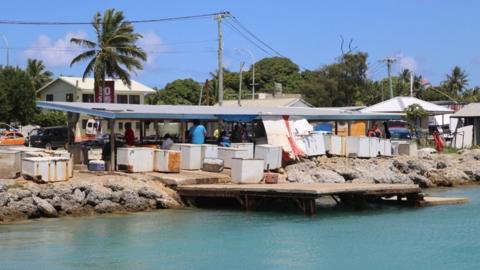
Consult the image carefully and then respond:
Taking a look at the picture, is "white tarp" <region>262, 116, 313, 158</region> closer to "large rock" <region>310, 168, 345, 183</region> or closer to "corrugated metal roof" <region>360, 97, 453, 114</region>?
"large rock" <region>310, 168, 345, 183</region>

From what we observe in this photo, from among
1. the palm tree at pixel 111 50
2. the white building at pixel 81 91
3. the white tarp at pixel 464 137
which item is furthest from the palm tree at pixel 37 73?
the white tarp at pixel 464 137

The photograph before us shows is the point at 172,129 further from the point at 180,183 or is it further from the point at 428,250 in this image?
the point at 428,250

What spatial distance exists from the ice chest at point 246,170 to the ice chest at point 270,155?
2.27m

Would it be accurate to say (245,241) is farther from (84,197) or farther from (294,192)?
(84,197)

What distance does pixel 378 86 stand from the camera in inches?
3487

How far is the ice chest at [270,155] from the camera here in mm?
27203

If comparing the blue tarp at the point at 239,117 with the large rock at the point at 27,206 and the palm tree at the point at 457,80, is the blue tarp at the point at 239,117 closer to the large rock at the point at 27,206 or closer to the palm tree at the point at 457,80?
the large rock at the point at 27,206

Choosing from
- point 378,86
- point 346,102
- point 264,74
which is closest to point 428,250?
point 346,102

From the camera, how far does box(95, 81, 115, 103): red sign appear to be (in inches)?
1886

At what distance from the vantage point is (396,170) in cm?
3130

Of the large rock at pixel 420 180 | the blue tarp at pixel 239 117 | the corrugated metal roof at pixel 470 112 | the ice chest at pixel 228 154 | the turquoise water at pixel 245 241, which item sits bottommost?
the turquoise water at pixel 245 241

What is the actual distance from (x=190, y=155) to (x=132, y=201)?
12.2 feet

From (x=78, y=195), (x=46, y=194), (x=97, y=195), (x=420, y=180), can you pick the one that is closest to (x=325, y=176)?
(x=420, y=180)

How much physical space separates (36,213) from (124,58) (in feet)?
95.4
